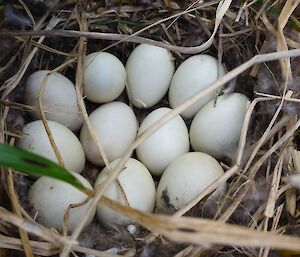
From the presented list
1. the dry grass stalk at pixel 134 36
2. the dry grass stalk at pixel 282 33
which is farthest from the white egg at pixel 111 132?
the dry grass stalk at pixel 282 33

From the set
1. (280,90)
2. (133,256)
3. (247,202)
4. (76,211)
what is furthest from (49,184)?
(280,90)

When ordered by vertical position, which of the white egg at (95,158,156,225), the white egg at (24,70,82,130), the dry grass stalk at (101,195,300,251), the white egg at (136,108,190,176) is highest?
the dry grass stalk at (101,195,300,251)

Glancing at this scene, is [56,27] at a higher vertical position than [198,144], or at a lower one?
higher

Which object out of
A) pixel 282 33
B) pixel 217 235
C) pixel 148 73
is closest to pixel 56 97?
pixel 148 73

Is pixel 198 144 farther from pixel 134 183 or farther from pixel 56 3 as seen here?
pixel 56 3

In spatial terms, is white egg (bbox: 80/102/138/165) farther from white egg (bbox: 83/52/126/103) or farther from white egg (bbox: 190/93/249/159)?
white egg (bbox: 190/93/249/159)

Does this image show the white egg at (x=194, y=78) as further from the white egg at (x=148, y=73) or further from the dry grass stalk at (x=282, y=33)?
the dry grass stalk at (x=282, y=33)

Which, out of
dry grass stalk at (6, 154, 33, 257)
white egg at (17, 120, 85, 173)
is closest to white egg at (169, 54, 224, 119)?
white egg at (17, 120, 85, 173)
